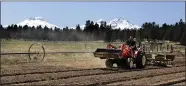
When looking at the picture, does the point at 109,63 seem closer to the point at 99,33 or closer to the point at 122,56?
the point at 122,56

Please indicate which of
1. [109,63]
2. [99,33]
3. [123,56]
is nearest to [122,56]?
[123,56]

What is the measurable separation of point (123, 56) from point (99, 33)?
306 feet

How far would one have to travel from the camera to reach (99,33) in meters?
115

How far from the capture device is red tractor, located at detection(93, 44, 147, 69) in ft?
70.6

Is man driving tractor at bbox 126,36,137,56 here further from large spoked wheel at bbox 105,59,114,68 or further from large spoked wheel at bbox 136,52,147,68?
large spoked wheel at bbox 105,59,114,68

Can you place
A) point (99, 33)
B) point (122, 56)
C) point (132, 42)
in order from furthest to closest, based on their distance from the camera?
point (99, 33) → point (132, 42) → point (122, 56)

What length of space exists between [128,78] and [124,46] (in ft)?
15.4

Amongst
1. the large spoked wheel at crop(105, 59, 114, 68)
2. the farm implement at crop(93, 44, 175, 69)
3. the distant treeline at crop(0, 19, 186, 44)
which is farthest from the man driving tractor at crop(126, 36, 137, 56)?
the distant treeline at crop(0, 19, 186, 44)

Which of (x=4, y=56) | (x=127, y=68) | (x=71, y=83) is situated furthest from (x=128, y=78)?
(x=4, y=56)

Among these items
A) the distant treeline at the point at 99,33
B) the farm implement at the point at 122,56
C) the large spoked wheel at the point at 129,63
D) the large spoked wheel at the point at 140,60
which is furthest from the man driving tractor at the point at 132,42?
the distant treeline at the point at 99,33

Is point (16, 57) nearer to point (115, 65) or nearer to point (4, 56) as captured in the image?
point (4, 56)

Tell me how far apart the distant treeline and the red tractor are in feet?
176

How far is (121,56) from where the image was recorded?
70.5ft

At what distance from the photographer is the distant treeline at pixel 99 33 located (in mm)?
89450
